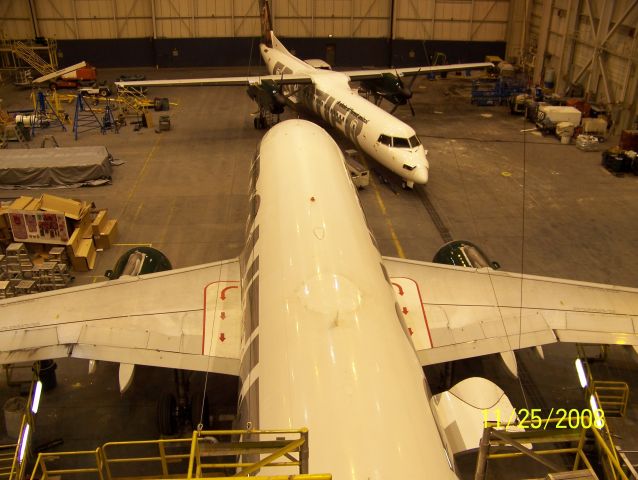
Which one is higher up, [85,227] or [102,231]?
[85,227]

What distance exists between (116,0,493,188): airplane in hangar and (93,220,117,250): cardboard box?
1315 centimetres

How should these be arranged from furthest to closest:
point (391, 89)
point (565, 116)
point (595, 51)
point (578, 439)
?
point (595, 51) < point (565, 116) < point (391, 89) < point (578, 439)

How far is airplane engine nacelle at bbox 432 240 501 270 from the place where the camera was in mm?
18234

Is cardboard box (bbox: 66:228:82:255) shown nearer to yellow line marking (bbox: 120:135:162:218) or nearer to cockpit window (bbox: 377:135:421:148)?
yellow line marking (bbox: 120:135:162:218)

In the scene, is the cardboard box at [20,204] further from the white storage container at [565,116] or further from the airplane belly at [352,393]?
the white storage container at [565,116]

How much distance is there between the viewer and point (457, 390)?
42.3 ft

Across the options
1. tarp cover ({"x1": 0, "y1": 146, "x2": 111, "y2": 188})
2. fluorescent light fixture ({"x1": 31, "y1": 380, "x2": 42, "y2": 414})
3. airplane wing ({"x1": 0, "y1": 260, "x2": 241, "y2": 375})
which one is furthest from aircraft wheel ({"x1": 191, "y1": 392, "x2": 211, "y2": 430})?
Result: tarp cover ({"x1": 0, "y1": 146, "x2": 111, "y2": 188})

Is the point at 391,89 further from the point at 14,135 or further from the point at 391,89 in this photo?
the point at 14,135

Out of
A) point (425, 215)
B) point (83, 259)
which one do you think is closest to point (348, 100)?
point (425, 215)

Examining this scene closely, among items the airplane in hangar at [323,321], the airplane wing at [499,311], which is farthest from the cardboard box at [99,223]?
the airplane wing at [499,311]

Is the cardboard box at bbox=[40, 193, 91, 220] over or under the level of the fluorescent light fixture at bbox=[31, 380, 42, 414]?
over

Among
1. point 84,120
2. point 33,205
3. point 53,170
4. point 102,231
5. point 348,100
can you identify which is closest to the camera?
point 33,205

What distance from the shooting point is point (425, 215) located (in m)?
26.4

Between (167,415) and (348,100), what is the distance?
22697 millimetres
